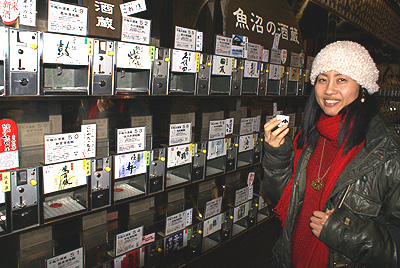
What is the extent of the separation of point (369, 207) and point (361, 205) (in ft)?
0.11

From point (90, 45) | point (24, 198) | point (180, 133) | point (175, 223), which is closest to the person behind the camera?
point (24, 198)

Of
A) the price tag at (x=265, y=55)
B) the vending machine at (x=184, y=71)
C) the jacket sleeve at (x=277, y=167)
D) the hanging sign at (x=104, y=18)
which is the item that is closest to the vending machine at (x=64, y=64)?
the hanging sign at (x=104, y=18)

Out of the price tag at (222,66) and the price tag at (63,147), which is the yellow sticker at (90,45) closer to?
the price tag at (63,147)

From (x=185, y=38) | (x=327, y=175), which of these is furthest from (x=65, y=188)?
(x=327, y=175)

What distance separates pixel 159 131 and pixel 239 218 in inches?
55.7

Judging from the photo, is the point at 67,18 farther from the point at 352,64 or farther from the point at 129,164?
the point at 352,64

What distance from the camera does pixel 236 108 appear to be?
3.13 meters

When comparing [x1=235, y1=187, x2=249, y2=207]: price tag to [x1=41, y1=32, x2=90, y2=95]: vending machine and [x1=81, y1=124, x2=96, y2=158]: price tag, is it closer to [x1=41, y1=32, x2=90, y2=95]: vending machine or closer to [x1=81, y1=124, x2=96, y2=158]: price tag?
[x1=81, y1=124, x2=96, y2=158]: price tag

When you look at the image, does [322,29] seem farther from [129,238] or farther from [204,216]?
[129,238]

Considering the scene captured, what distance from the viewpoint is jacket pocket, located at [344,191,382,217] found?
138cm

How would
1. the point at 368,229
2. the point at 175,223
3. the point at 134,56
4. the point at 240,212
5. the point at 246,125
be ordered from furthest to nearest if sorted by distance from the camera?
the point at 240,212, the point at 246,125, the point at 175,223, the point at 134,56, the point at 368,229

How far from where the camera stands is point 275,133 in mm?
1592

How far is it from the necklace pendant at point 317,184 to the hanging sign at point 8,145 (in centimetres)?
153

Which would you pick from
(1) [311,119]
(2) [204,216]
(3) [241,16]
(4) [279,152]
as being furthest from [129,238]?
(3) [241,16]
